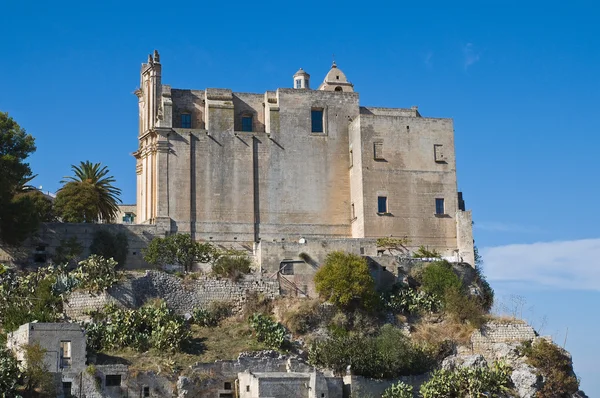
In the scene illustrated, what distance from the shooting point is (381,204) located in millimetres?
46000

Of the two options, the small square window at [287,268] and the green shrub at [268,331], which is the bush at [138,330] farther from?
the small square window at [287,268]

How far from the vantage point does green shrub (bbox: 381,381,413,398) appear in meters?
35.4

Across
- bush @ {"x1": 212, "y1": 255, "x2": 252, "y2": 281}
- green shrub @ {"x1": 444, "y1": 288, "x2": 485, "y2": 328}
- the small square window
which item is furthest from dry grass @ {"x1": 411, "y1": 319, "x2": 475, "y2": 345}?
bush @ {"x1": 212, "y1": 255, "x2": 252, "y2": 281}

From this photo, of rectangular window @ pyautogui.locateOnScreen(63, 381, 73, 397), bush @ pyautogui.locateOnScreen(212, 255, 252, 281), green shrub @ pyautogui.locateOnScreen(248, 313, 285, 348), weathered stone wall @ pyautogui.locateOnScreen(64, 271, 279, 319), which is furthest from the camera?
bush @ pyautogui.locateOnScreen(212, 255, 252, 281)

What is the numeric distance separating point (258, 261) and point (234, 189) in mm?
4616

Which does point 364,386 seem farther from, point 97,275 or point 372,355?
point 97,275

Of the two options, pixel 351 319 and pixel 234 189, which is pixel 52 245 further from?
pixel 351 319

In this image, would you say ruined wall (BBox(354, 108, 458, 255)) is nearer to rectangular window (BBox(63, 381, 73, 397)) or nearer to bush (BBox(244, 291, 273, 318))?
bush (BBox(244, 291, 273, 318))

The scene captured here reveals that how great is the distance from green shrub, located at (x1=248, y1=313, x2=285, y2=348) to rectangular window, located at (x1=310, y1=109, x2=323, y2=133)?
38.3 feet

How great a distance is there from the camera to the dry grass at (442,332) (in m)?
39.8

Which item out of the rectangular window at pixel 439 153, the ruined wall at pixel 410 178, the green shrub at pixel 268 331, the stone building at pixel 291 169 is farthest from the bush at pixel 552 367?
the rectangular window at pixel 439 153

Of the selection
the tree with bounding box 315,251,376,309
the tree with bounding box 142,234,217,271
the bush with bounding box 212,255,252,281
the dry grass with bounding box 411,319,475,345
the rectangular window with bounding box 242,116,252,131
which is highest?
the rectangular window with bounding box 242,116,252,131

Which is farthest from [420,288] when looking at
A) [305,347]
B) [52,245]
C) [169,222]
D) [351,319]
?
[52,245]

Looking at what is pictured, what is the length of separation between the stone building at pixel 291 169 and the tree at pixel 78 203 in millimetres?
2330
